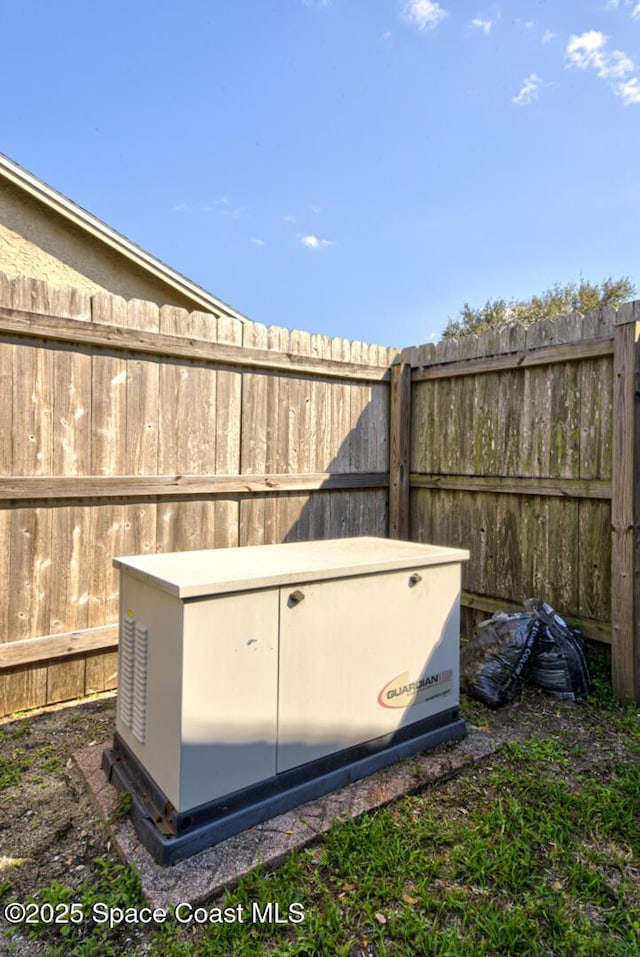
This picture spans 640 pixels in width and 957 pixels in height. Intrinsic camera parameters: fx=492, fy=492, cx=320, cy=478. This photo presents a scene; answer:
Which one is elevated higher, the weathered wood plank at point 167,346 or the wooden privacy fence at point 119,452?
the weathered wood plank at point 167,346

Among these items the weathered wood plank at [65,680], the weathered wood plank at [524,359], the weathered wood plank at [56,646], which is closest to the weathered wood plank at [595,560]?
the weathered wood plank at [524,359]

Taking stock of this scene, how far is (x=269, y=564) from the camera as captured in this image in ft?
6.66

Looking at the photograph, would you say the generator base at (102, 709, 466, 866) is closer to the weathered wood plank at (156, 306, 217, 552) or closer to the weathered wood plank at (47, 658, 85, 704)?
the weathered wood plank at (47, 658, 85, 704)

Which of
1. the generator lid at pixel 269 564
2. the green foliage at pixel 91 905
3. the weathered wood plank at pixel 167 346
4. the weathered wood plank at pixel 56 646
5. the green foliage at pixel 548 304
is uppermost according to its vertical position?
the green foliage at pixel 548 304

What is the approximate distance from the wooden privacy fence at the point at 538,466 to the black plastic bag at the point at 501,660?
510mm

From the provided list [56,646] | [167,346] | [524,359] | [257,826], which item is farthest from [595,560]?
[56,646]

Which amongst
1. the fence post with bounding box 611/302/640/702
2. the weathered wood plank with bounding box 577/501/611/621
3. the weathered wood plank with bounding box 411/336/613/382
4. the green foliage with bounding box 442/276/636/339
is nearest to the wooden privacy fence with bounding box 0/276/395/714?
the weathered wood plank with bounding box 411/336/613/382

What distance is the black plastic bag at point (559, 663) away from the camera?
3.02 m

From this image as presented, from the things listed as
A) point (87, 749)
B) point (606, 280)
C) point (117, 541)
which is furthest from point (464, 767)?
point (606, 280)

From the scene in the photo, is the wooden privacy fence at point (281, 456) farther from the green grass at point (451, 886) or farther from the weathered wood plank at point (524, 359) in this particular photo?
the green grass at point (451, 886)

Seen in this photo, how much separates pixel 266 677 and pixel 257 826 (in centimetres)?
54

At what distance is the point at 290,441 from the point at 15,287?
1977mm

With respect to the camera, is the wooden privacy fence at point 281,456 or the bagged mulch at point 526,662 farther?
the bagged mulch at point 526,662

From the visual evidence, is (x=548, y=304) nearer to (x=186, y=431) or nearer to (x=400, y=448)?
(x=400, y=448)
